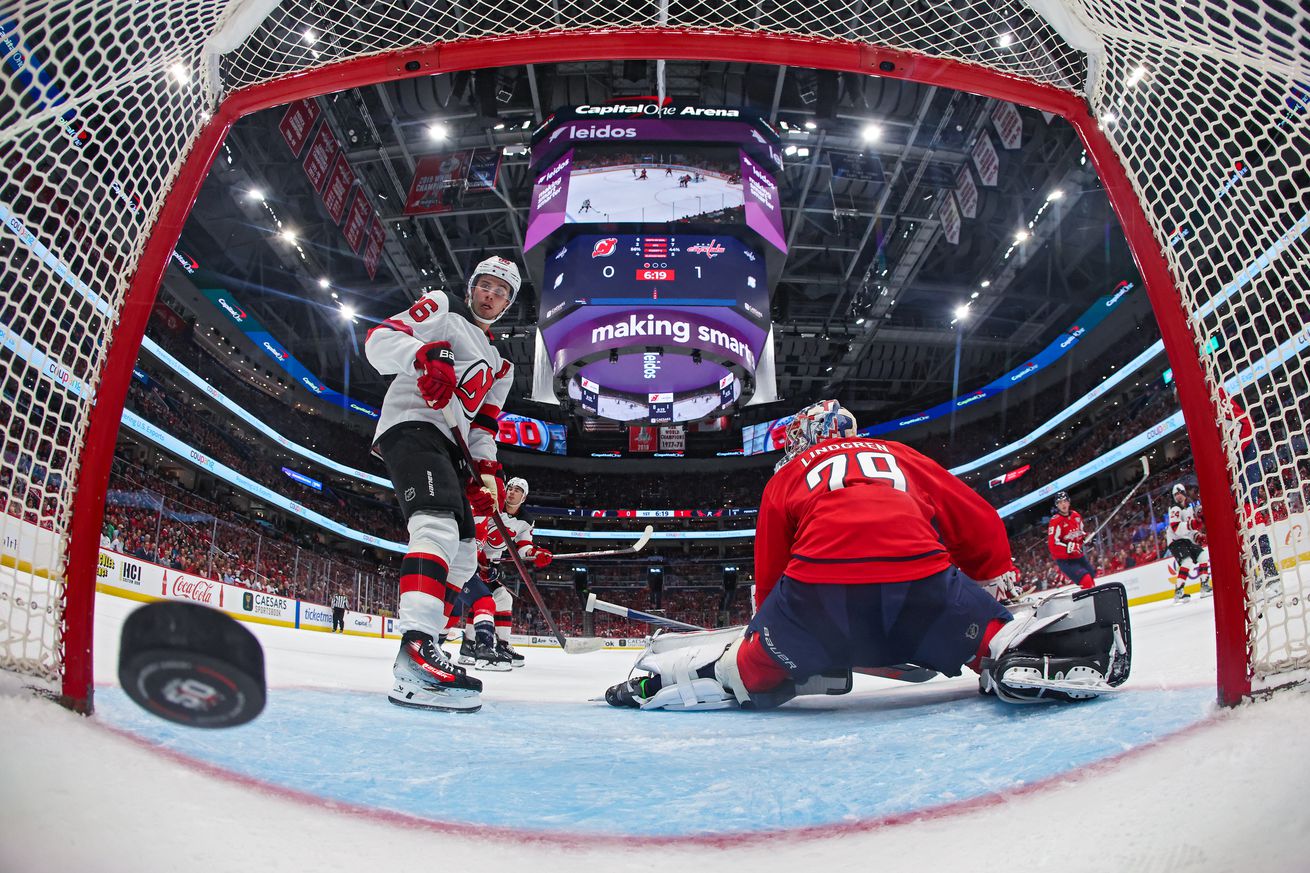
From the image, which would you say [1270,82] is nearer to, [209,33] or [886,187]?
[209,33]

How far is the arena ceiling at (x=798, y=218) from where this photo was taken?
11906 mm

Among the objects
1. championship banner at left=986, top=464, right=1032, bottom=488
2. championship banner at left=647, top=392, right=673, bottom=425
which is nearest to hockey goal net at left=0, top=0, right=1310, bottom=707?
championship banner at left=647, top=392, right=673, bottom=425

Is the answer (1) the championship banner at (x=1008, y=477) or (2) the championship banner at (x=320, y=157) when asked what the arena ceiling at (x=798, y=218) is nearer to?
(2) the championship banner at (x=320, y=157)

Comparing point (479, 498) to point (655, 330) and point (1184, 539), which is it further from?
point (1184, 539)

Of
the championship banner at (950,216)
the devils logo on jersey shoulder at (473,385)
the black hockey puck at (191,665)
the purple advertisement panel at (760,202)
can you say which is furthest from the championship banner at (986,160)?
the black hockey puck at (191,665)

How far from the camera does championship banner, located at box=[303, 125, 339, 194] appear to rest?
1110 cm

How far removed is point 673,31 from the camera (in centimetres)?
172

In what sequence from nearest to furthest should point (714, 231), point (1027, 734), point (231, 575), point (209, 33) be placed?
point (1027, 734)
point (209, 33)
point (231, 575)
point (714, 231)

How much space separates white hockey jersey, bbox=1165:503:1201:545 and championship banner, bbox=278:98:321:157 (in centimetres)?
1198

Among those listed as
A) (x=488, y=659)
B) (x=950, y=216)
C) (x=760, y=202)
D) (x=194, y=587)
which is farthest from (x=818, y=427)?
(x=950, y=216)

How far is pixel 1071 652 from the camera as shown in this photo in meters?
1.61

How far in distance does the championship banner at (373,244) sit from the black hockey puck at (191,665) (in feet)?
43.5

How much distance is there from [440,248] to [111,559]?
1181 centimetres

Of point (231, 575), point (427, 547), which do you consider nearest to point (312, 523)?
point (231, 575)
